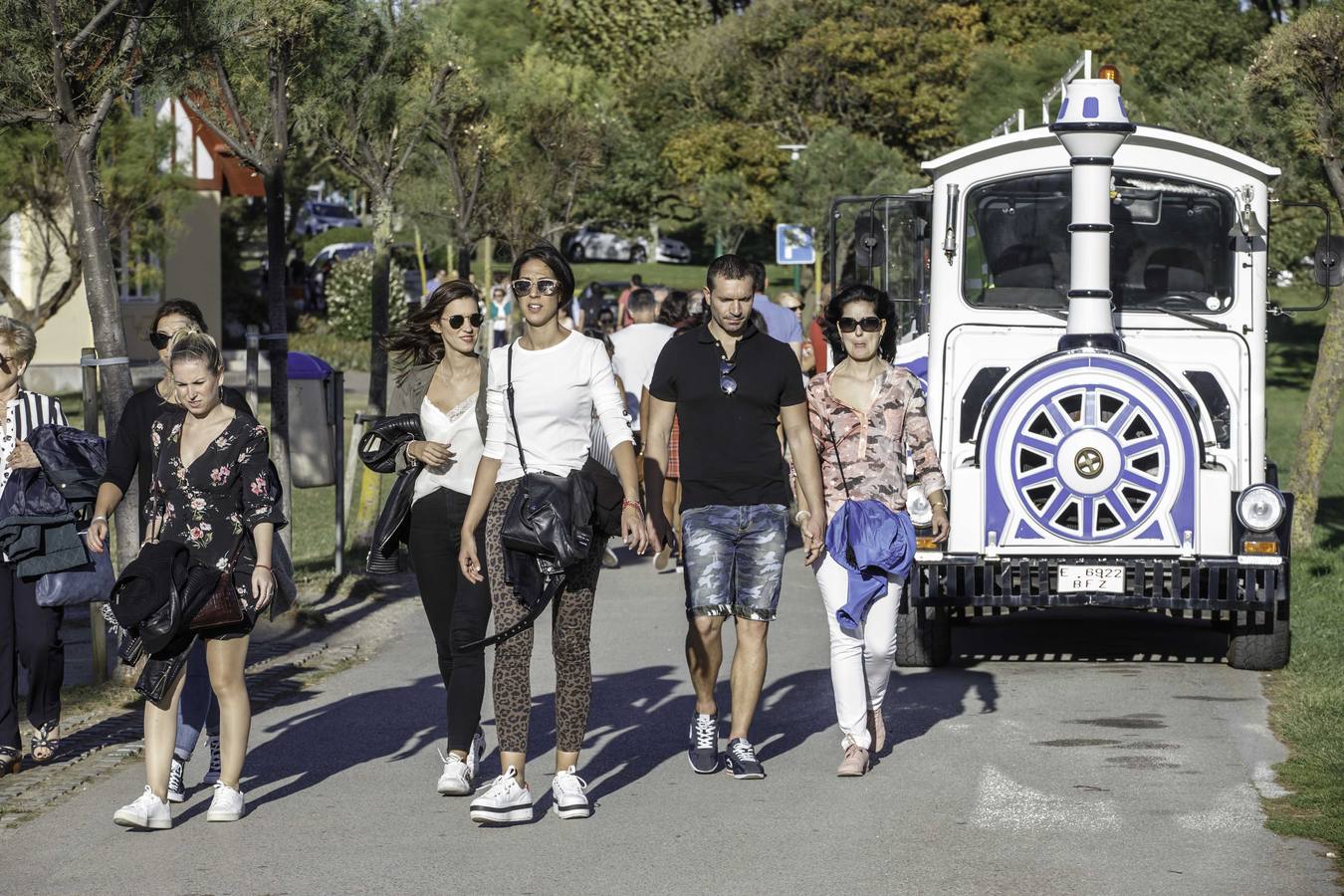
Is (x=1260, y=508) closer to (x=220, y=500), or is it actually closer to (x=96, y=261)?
(x=220, y=500)

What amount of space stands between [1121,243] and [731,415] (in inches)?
165

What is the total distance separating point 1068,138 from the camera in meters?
10.2

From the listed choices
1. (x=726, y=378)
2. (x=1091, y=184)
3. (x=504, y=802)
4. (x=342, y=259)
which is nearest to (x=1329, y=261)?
(x=1091, y=184)

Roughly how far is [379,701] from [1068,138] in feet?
14.8

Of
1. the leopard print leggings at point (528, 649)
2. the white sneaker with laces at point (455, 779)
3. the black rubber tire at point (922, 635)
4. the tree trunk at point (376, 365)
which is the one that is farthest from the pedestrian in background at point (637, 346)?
the leopard print leggings at point (528, 649)

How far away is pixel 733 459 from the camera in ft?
23.8

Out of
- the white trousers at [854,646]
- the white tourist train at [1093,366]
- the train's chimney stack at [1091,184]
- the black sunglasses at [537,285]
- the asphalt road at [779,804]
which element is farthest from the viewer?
the train's chimney stack at [1091,184]

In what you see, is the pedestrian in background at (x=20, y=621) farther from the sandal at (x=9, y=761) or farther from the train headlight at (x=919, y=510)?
the train headlight at (x=919, y=510)

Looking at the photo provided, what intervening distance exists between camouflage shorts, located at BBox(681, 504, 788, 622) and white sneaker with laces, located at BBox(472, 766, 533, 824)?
1032 mm

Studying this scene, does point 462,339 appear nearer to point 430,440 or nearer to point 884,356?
point 430,440

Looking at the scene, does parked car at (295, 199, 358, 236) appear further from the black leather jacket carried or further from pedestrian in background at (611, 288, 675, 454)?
the black leather jacket carried

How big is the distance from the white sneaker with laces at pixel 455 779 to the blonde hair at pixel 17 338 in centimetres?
226

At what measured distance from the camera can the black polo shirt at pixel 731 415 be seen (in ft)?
23.8

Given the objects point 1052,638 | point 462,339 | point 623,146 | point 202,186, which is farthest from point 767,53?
point 462,339
